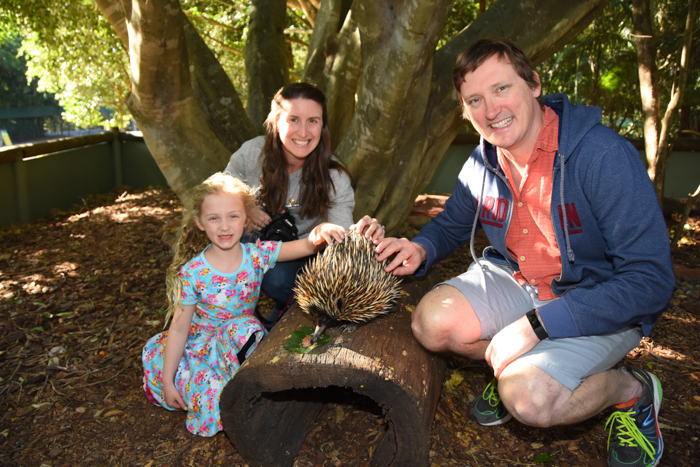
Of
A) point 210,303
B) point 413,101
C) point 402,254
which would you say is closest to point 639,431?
point 402,254

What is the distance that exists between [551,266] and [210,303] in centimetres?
190

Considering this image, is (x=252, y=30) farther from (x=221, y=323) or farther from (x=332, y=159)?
(x=221, y=323)

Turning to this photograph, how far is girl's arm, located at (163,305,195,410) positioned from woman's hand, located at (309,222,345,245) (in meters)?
0.81

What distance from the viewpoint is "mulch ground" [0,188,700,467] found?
8.43 ft

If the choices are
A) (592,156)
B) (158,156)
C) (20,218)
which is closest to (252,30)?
(158,156)

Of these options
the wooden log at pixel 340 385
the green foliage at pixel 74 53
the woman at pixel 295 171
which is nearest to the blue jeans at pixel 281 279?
the woman at pixel 295 171

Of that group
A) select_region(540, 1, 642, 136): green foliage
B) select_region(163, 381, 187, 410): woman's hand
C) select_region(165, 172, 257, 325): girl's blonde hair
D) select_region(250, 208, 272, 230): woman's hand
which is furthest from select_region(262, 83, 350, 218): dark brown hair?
select_region(540, 1, 642, 136): green foliage

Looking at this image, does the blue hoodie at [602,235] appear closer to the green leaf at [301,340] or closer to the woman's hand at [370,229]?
the woman's hand at [370,229]

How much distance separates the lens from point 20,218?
636 cm

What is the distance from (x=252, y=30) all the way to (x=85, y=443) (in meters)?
4.78

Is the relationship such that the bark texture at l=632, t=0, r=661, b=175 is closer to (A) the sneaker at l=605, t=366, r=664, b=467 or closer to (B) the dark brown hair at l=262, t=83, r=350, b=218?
(A) the sneaker at l=605, t=366, r=664, b=467

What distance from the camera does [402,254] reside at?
269 centimetres

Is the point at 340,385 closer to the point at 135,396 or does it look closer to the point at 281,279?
the point at 281,279

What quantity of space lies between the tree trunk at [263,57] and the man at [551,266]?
3477 mm
